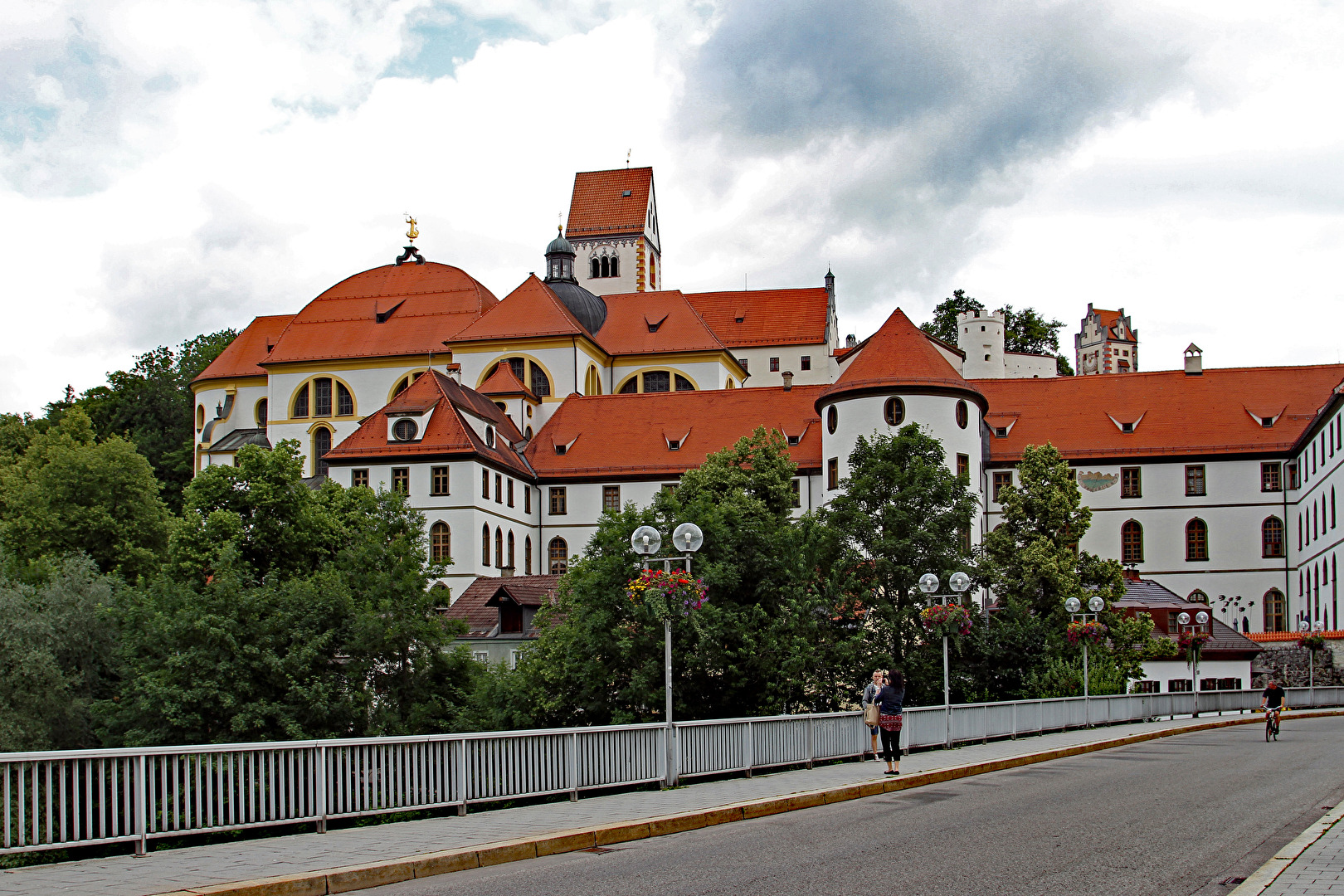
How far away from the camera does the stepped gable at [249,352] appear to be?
79812 mm

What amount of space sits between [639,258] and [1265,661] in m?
54.5

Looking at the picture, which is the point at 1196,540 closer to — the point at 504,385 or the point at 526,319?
the point at 504,385

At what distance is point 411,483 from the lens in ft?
188

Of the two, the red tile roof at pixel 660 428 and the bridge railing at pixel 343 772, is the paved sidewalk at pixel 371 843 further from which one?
the red tile roof at pixel 660 428

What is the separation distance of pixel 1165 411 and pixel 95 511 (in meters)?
47.1

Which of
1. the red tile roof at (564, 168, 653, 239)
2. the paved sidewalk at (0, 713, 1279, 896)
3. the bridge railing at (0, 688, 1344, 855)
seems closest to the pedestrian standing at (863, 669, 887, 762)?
the bridge railing at (0, 688, 1344, 855)

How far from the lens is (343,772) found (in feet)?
41.9

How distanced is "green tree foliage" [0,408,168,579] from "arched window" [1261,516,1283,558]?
4672 centimetres

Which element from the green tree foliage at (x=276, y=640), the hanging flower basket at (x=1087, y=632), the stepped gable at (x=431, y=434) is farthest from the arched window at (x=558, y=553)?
the hanging flower basket at (x=1087, y=632)

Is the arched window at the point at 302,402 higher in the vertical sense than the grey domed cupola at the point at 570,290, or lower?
lower

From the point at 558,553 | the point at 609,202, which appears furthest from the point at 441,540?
the point at 609,202

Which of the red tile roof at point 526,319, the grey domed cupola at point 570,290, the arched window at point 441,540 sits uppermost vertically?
the grey domed cupola at point 570,290

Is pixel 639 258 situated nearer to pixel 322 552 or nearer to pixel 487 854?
pixel 322 552

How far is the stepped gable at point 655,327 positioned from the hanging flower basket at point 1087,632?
132 ft
